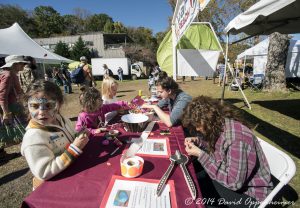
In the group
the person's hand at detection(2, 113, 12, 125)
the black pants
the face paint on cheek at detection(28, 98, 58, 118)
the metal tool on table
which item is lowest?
the black pants

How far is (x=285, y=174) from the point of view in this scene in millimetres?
1306

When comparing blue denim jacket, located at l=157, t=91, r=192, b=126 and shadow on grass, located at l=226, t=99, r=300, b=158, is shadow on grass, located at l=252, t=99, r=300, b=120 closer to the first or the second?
shadow on grass, located at l=226, t=99, r=300, b=158

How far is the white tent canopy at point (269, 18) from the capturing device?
9.06 feet

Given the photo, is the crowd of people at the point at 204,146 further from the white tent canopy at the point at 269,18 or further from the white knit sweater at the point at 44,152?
A: the white tent canopy at the point at 269,18

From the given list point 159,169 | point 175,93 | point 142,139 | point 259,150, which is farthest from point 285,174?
point 175,93

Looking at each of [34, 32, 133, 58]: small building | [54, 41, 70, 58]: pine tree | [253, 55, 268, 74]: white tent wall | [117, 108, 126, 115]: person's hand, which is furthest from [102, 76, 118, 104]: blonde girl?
[54, 41, 70, 58]: pine tree

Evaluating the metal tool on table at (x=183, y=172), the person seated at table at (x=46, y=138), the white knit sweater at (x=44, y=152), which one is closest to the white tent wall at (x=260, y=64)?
the metal tool on table at (x=183, y=172)

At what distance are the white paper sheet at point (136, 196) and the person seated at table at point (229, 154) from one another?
46 cm

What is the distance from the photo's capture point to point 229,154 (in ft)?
4.43

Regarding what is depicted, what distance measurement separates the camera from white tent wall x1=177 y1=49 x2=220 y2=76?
4.93 metres

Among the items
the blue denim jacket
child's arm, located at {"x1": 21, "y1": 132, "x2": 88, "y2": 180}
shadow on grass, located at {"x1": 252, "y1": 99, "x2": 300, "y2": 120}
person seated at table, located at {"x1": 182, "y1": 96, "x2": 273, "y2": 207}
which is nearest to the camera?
child's arm, located at {"x1": 21, "y1": 132, "x2": 88, "y2": 180}

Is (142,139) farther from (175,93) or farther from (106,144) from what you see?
(175,93)

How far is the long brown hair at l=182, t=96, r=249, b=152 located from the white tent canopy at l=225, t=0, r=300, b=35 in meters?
1.84

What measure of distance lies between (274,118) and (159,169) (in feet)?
17.3
